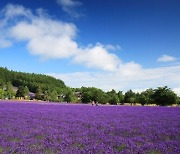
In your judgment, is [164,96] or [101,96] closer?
[164,96]

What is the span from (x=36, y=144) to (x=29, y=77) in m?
154

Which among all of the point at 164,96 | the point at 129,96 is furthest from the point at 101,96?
the point at 164,96

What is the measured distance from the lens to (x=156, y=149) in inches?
375

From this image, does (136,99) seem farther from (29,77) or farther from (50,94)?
(29,77)

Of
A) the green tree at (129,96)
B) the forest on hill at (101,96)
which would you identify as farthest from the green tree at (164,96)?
the green tree at (129,96)

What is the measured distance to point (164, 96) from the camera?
63281mm

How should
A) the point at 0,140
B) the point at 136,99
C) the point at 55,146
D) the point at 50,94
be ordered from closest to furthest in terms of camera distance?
1. the point at 55,146
2. the point at 0,140
3. the point at 136,99
4. the point at 50,94

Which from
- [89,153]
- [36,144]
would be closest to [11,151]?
[36,144]

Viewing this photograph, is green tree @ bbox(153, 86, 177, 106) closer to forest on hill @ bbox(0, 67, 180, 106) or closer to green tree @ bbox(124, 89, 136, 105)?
forest on hill @ bbox(0, 67, 180, 106)

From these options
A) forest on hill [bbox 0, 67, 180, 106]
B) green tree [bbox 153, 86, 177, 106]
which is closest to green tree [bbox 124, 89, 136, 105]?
forest on hill [bbox 0, 67, 180, 106]

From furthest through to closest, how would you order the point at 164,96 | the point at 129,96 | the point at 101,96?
the point at 129,96 → the point at 101,96 → the point at 164,96

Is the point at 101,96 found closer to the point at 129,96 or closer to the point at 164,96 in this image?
the point at 129,96

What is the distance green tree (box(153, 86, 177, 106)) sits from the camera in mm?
62719

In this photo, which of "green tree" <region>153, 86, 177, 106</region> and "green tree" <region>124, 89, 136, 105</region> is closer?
"green tree" <region>153, 86, 177, 106</region>
